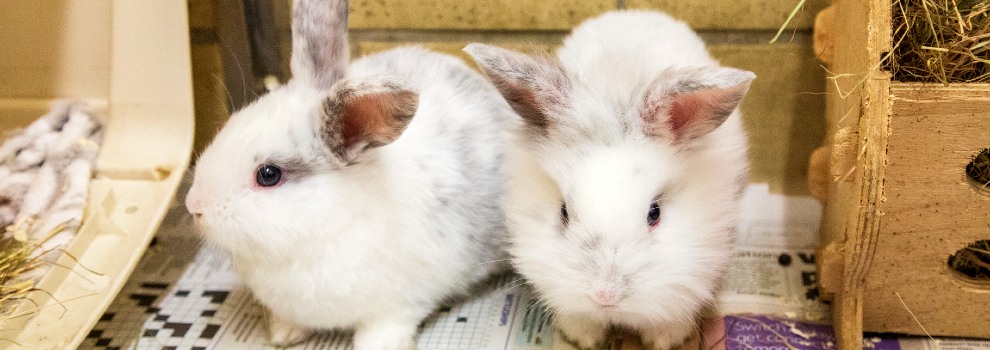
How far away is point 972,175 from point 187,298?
4.53 ft

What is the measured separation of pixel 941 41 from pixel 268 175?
972 mm

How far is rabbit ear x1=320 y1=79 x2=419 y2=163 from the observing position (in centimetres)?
112

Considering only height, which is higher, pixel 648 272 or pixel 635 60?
pixel 635 60

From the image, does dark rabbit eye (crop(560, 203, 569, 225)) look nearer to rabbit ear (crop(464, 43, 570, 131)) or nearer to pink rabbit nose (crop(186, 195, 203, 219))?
rabbit ear (crop(464, 43, 570, 131))

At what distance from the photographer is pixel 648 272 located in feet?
3.62

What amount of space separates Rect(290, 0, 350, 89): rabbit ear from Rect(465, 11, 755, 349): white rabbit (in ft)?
0.82

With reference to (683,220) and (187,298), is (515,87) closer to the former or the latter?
(683,220)

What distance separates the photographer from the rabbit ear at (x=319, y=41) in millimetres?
1259

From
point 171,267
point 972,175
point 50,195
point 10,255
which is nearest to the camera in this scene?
point 972,175

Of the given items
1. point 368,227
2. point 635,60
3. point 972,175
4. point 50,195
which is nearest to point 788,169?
point 972,175

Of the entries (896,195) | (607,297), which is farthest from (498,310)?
(896,195)

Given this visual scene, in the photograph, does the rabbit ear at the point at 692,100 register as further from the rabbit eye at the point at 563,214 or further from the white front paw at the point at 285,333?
the white front paw at the point at 285,333

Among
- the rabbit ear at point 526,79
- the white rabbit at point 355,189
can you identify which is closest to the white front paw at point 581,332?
the white rabbit at point 355,189

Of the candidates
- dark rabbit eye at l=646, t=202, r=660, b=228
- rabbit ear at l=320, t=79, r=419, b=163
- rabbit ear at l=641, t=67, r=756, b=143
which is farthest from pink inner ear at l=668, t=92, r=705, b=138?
rabbit ear at l=320, t=79, r=419, b=163
